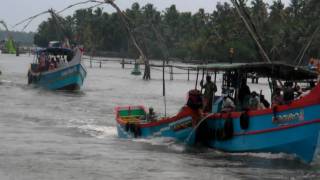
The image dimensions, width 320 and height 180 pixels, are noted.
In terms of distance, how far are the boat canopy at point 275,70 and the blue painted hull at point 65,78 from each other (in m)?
23.8

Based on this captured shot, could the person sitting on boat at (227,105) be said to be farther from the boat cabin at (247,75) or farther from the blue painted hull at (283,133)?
the blue painted hull at (283,133)

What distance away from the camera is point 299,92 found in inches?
693

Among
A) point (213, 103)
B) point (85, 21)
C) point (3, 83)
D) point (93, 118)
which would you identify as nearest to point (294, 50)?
point (3, 83)

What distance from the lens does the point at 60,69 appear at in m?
42.3

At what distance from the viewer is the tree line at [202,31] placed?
72062 millimetres

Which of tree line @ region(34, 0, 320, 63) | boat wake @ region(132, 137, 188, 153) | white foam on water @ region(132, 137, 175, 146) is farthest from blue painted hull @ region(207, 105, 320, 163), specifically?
tree line @ region(34, 0, 320, 63)

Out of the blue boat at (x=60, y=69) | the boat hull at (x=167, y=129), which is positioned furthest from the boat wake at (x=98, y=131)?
the blue boat at (x=60, y=69)

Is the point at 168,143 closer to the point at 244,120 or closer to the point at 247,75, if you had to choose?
the point at 247,75

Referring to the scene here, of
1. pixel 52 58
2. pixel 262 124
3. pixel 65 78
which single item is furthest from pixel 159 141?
pixel 52 58

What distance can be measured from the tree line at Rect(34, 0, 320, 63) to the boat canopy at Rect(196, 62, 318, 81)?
72.5 feet

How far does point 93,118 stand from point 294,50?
48.8 m

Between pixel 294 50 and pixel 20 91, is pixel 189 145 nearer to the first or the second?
pixel 20 91

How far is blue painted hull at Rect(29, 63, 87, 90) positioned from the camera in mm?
42031

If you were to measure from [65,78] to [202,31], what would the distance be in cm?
6972
